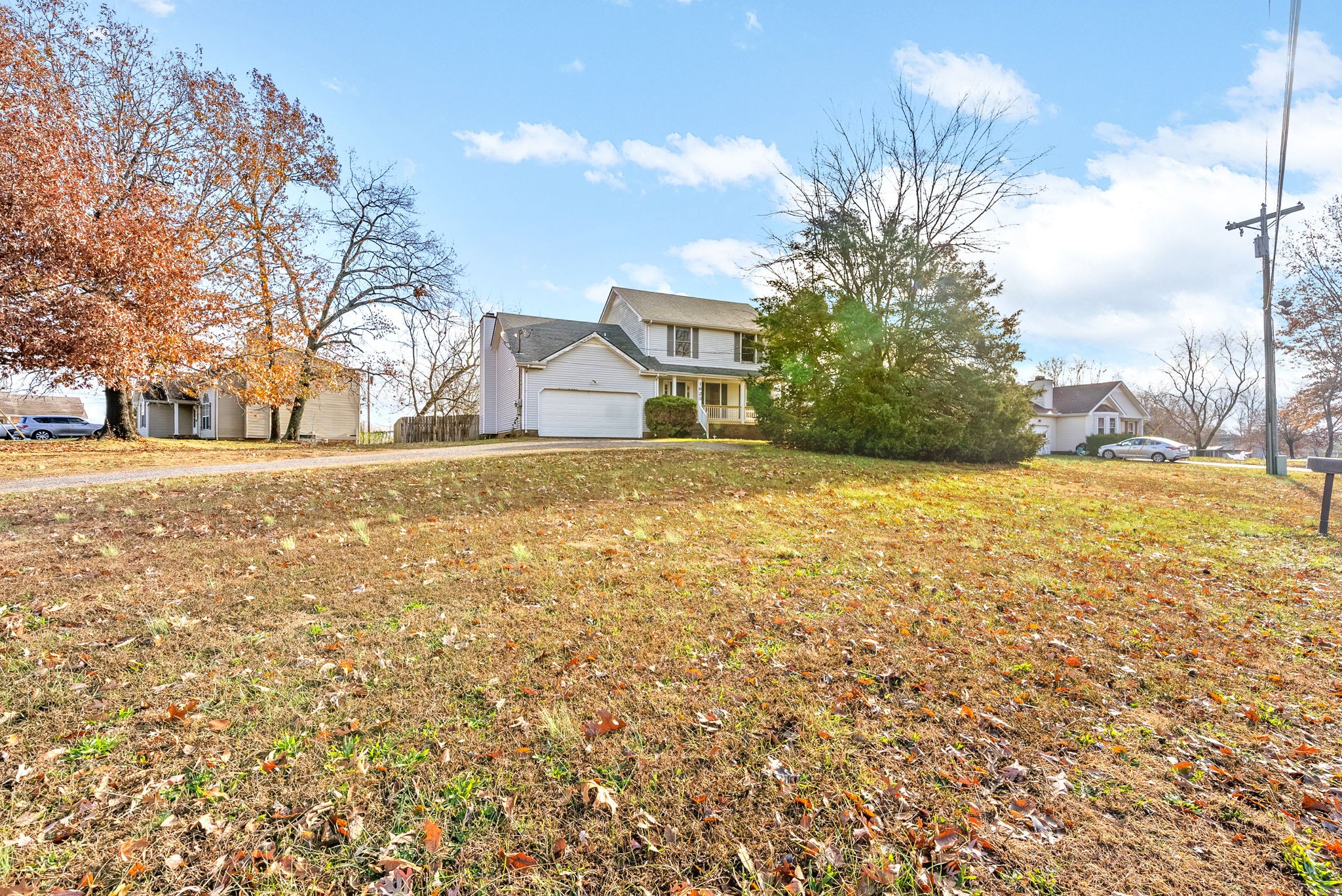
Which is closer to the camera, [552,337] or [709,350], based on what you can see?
[552,337]

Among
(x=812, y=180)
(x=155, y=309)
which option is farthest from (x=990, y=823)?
(x=812, y=180)

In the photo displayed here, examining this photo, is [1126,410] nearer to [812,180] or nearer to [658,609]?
[812,180]

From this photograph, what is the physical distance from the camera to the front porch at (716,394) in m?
27.0

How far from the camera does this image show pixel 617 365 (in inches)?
968

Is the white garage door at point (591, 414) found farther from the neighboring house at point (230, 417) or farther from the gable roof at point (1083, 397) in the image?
the gable roof at point (1083, 397)

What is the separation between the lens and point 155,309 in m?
13.5

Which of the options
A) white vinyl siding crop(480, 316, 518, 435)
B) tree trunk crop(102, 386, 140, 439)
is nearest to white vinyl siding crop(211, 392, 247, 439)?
tree trunk crop(102, 386, 140, 439)

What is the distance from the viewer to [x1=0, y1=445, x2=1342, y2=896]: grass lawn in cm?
221

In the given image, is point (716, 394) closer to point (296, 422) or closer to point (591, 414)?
point (591, 414)

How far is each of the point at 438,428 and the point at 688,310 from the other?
1473 cm

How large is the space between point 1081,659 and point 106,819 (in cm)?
525

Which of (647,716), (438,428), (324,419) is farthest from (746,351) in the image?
(647,716)

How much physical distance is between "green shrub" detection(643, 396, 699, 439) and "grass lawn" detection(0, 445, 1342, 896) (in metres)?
17.2

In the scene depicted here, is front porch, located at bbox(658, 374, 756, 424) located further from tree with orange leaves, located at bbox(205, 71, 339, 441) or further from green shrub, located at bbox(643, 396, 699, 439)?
tree with orange leaves, located at bbox(205, 71, 339, 441)
